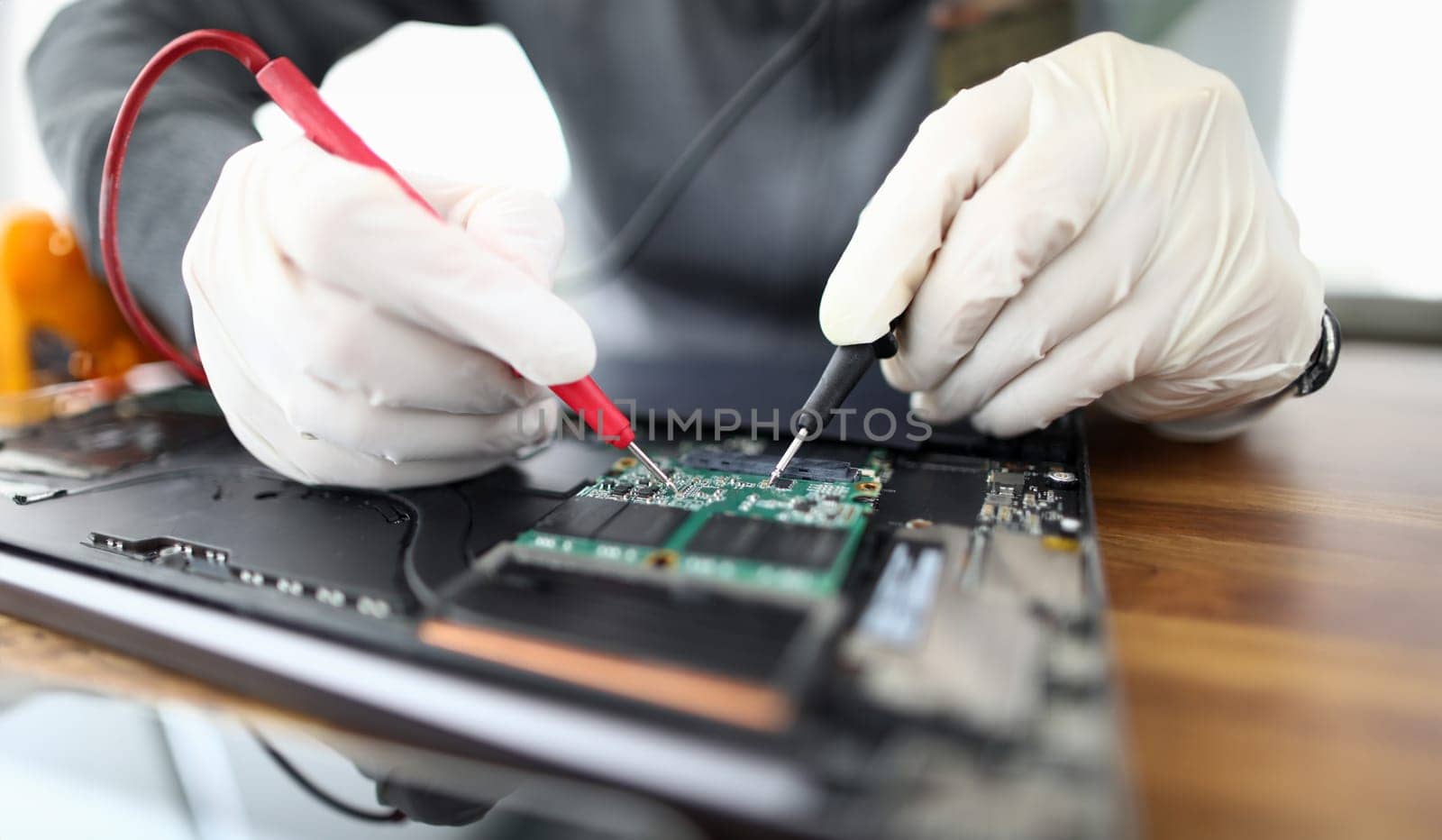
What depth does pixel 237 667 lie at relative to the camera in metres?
0.43

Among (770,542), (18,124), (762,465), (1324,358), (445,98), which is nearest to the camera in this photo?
(770,542)

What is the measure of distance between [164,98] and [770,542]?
34.7 inches

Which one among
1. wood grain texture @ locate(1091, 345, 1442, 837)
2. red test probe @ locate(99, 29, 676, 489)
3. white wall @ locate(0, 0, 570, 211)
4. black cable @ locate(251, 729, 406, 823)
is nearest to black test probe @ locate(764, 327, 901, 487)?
red test probe @ locate(99, 29, 676, 489)

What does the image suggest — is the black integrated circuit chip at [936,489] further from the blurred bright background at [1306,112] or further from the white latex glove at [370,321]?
the blurred bright background at [1306,112]

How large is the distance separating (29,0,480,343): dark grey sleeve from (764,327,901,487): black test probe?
657mm

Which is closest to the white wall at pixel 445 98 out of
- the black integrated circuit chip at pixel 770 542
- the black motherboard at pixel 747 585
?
the black motherboard at pixel 747 585

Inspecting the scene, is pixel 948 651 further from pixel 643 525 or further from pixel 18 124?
pixel 18 124

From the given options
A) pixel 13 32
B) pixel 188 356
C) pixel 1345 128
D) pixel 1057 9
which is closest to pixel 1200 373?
pixel 1057 9

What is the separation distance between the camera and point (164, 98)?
0.83 metres

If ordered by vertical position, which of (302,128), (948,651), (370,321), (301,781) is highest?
(302,128)

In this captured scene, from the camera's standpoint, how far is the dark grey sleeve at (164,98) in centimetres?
79

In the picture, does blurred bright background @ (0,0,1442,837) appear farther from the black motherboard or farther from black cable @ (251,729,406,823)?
black cable @ (251,729,406,823)

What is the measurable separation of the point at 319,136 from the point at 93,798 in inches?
18.2

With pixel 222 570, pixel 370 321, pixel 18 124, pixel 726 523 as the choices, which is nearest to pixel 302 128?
pixel 370 321
